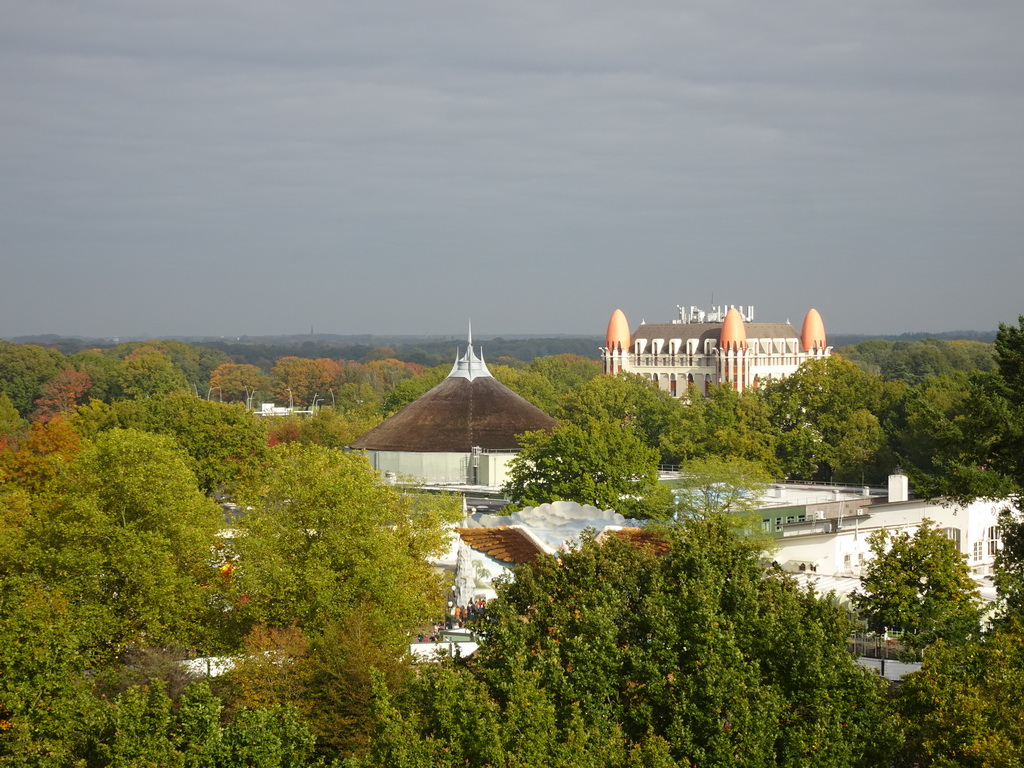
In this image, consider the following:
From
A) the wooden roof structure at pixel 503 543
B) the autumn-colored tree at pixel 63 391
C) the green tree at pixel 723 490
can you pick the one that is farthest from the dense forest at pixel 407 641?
the autumn-colored tree at pixel 63 391

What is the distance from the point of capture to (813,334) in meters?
186

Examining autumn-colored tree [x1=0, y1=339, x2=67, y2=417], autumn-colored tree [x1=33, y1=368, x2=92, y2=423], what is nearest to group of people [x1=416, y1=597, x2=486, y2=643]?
autumn-colored tree [x1=33, y1=368, x2=92, y2=423]

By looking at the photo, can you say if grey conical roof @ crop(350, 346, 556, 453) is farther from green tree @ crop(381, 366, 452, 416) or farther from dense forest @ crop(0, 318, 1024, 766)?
dense forest @ crop(0, 318, 1024, 766)

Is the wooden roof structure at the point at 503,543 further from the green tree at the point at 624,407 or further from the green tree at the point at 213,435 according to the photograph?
the green tree at the point at 624,407

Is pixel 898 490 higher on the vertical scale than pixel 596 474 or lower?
lower

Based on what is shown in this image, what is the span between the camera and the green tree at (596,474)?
208 feet

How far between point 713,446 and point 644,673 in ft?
213

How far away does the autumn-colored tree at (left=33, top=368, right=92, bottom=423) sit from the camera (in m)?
162

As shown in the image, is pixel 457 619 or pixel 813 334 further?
pixel 813 334

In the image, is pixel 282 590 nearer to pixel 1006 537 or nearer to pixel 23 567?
pixel 23 567

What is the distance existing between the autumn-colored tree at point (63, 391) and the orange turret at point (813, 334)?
88.3 m

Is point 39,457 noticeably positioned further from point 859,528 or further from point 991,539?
point 991,539

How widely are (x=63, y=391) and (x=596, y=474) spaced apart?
11472 cm

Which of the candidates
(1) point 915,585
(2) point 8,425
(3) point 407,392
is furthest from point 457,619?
(3) point 407,392
